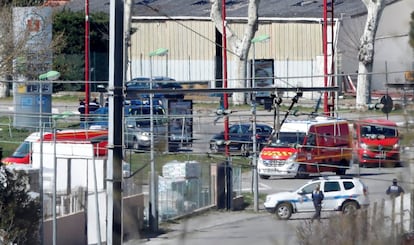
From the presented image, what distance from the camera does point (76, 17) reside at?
45.2 m

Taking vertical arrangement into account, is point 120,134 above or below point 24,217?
above

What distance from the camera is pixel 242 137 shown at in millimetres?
16141

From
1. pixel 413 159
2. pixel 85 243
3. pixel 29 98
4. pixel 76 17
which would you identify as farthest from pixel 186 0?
pixel 413 159

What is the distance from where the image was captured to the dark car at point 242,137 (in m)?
14.5

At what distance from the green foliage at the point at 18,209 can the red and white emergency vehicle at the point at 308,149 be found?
3749mm

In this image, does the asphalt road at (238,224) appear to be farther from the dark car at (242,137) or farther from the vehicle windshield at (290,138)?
the dark car at (242,137)

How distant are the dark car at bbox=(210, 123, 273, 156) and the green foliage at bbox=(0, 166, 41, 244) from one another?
3055 millimetres

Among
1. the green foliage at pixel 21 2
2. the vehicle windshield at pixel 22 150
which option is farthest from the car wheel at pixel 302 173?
the green foliage at pixel 21 2

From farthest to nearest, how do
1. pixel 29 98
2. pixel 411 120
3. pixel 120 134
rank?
pixel 29 98 < pixel 120 134 < pixel 411 120

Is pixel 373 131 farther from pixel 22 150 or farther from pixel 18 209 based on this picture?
pixel 22 150

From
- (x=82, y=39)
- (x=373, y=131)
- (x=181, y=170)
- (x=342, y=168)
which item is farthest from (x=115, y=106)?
(x=82, y=39)

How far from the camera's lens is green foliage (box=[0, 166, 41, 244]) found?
47.2 ft

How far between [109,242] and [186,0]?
3491cm

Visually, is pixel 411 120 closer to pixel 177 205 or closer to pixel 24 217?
pixel 177 205
